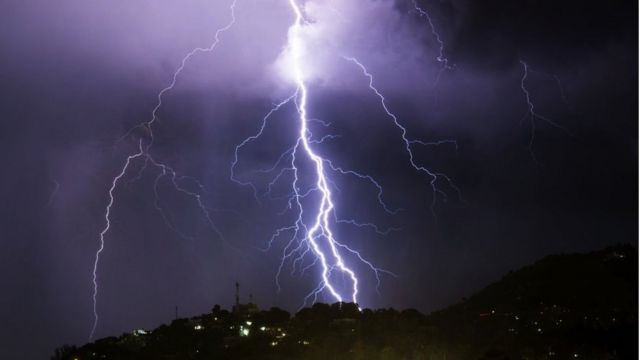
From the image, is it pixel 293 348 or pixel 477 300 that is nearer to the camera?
pixel 293 348

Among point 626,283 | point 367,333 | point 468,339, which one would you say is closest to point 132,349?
point 367,333

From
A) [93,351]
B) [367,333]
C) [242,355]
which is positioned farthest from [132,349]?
[367,333]

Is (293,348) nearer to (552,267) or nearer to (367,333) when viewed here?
(367,333)

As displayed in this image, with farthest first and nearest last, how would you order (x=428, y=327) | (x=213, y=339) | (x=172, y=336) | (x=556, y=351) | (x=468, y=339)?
(x=172, y=336), (x=213, y=339), (x=428, y=327), (x=468, y=339), (x=556, y=351)

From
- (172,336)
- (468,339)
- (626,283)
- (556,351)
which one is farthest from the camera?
(172,336)

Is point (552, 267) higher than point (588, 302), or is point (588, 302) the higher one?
point (552, 267)

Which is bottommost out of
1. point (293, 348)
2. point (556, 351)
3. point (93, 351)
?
point (556, 351)

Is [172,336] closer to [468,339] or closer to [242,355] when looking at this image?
[242,355]
